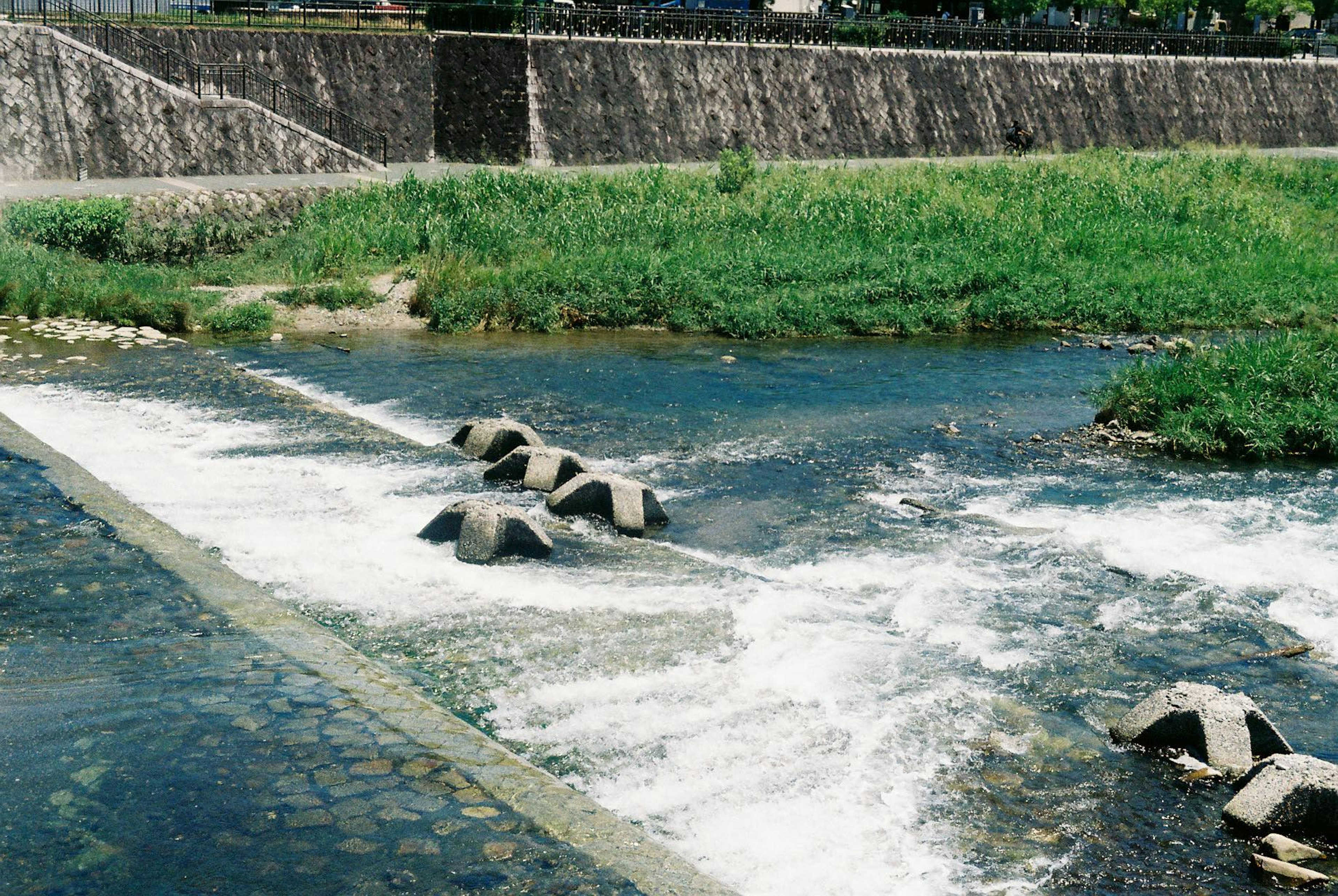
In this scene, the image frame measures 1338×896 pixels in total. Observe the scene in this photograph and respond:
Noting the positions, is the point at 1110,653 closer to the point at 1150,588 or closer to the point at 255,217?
the point at 1150,588

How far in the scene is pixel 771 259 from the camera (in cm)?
2427

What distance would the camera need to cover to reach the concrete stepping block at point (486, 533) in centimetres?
1117

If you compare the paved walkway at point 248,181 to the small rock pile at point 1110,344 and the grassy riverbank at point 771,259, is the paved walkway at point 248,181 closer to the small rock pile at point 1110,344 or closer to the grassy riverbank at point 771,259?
the grassy riverbank at point 771,259

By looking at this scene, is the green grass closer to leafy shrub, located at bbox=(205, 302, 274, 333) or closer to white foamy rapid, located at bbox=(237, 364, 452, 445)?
leafy shrub, located at bbox=(205, 302, 274, 333)

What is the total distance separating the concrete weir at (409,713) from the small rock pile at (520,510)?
178 centimetres

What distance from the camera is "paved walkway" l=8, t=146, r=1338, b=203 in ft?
84.3

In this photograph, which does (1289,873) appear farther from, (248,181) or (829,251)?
(248,181)

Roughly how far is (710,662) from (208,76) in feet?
87.5

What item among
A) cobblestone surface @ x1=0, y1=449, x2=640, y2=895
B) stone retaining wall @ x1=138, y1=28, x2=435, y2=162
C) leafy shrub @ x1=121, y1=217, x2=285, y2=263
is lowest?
leafy shrub @ x1=121, y1=217, x2=285, y2=263

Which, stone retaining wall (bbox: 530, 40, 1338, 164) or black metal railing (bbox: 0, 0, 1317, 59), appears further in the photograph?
stone retaining wall (bbox: 530, 40, 1338, 164)

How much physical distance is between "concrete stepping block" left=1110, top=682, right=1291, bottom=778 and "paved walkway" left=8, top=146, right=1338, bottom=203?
21.5 meters

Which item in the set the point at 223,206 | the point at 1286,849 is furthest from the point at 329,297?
the point at 1286,849

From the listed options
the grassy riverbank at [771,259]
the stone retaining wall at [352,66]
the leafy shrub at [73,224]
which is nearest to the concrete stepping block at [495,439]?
the grassy riverbank at [771,259]

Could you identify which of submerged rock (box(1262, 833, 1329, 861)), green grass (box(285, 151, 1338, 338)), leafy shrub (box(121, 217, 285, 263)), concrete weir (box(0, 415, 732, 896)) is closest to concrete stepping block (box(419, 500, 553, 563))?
concrete weir (box(0, 415, 732, 896))
